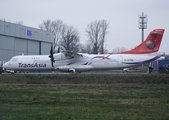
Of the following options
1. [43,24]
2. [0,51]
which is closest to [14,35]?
[0,51]

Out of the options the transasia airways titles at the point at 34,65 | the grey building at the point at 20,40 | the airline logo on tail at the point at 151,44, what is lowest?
the transasia airways titles at the point at 34,65

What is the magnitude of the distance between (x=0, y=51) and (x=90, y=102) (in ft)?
154

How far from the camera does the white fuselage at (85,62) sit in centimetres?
3991

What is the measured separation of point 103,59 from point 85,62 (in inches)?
106

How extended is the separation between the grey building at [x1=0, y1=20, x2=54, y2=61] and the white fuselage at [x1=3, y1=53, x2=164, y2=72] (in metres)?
19.8

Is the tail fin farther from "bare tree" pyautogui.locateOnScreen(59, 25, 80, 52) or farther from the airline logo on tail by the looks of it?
"bare tree" pyautogui.locateOnScreen(59, 25, 80, 52)

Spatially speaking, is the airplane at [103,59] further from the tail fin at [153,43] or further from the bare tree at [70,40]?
the bare tree at [70,40]

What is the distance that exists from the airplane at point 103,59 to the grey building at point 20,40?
2156cm

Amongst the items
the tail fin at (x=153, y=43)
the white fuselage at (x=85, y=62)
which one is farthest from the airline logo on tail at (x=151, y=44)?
the white fuselage at (x=85, y=62)

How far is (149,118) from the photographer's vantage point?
11.8 m

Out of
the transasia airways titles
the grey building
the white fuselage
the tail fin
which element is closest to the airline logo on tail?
the tail fin

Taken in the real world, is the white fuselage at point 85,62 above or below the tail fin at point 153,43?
below

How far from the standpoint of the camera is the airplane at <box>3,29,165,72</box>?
131 ft

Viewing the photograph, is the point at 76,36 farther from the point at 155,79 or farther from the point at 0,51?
the point at 155,79
